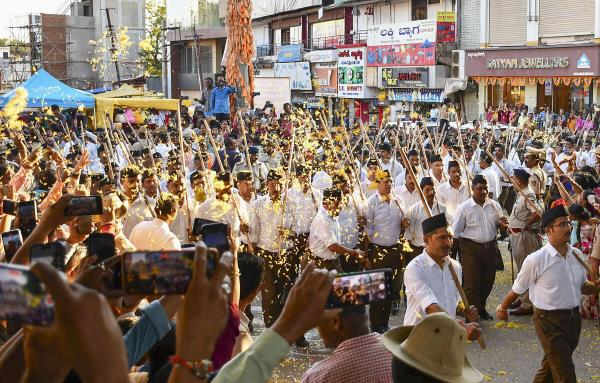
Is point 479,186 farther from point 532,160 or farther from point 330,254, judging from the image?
point 532,160

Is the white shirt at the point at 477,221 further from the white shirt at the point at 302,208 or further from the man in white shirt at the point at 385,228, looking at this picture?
the white shirt at the point at 302,208

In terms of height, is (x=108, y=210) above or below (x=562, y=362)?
above

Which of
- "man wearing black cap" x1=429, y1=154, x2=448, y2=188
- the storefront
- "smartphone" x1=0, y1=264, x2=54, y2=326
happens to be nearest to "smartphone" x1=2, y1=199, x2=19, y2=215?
"smartphone" x1=0, y1=264, x2=54, y2=326

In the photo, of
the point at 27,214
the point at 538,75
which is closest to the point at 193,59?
the point at 538,75

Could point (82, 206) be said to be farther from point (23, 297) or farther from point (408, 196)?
point (408, 196)

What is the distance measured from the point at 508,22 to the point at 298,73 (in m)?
11.9

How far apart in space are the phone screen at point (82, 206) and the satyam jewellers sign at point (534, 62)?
80.0ft

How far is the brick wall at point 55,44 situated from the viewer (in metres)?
44.4

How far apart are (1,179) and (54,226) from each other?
20.8ft

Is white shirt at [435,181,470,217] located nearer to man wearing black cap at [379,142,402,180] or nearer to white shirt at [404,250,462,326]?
man wearing black cap at [379,142,402,180]

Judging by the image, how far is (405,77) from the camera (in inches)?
1276

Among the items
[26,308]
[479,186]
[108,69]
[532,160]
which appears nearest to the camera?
[26,308]

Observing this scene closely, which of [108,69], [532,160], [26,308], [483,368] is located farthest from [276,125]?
[108,69]

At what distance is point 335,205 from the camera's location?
8336 millimetres
